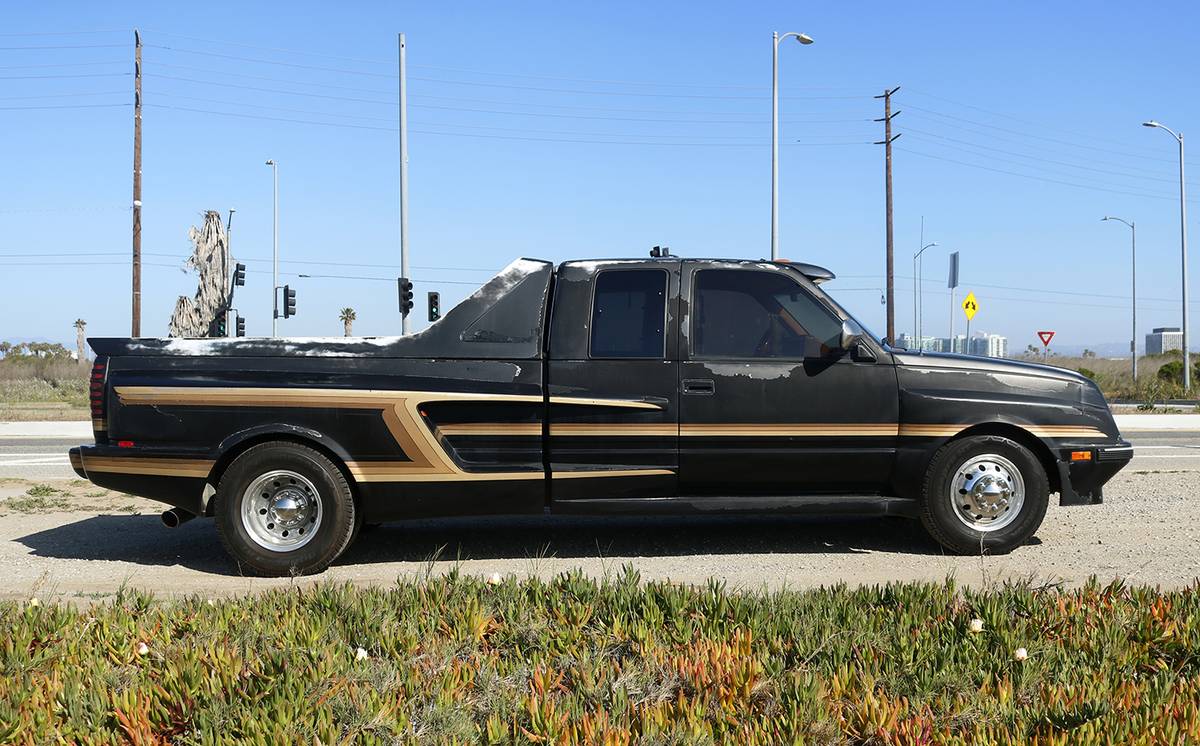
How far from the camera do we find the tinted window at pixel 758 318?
6.89 m

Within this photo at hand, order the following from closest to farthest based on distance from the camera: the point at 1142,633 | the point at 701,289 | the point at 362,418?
1. the point at 1142,633
2. the point at 362,418
3. the point at 701,289

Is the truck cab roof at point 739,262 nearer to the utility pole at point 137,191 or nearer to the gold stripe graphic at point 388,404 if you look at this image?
the gold stripe graphic at point 388,404

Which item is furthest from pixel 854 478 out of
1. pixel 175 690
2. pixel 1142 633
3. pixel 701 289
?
pixel 175 690

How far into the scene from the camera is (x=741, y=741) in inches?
128

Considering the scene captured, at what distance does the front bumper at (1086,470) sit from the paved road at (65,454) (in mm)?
6409

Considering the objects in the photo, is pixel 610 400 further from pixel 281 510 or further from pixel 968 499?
pixel 968 499

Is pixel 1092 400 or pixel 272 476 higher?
pixel 1092 400

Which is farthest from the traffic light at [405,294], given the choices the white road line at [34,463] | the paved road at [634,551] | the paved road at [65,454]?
the paved road at [634,551]

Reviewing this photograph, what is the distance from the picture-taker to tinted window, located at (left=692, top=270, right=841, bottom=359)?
6.89m

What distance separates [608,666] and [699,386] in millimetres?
3049

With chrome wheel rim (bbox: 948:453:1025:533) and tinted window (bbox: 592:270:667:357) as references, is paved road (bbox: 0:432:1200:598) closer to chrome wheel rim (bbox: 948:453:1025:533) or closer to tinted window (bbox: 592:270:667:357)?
chrome wheel rim (bbox: 948:453:1025:533)

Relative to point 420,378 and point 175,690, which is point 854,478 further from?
point 175,690

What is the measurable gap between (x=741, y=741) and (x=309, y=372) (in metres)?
4.12

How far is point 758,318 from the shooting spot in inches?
274
